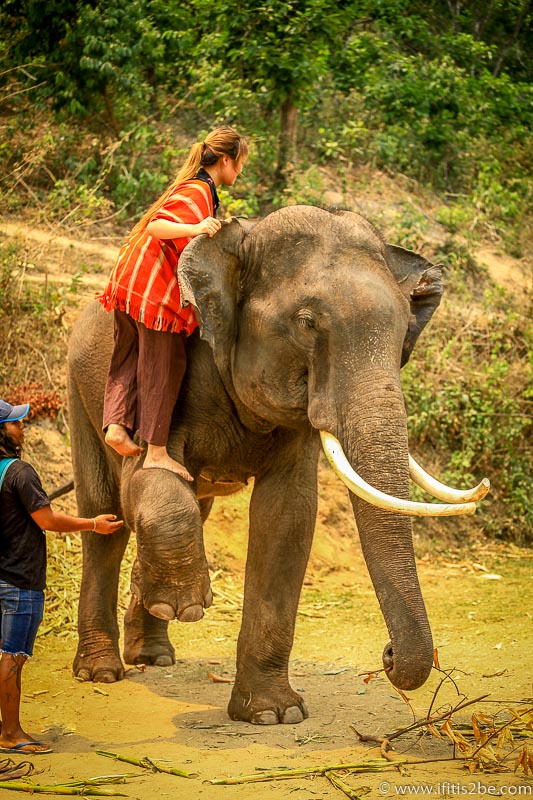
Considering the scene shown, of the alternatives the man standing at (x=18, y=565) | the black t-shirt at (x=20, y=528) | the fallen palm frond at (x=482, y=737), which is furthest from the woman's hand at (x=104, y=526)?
the fallen palm frond at (x=482, y=737)

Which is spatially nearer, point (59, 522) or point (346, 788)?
point (346, 788)

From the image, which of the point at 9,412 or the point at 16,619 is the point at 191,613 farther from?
the point at 9,412

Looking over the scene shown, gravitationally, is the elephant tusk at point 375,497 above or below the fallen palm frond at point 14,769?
above

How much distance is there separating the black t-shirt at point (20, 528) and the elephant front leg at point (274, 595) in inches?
47.5

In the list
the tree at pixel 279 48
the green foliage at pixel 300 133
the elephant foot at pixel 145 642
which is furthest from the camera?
the tree at pixel 279 48

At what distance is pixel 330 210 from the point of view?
5570 millimetres

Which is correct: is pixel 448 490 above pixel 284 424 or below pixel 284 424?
above

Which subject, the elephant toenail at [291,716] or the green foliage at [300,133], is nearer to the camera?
the elephant toenail at [291,716]

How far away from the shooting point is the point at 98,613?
6969mm

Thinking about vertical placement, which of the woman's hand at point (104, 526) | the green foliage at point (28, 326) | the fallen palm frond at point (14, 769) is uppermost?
the woman's hand at point (104, 526)

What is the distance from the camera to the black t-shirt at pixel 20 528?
17.0ft

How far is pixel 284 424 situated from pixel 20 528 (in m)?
1.31

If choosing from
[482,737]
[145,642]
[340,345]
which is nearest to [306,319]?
[340,345]

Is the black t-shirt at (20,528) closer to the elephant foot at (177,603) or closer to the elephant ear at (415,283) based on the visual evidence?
the elephant foot at (177,603)
